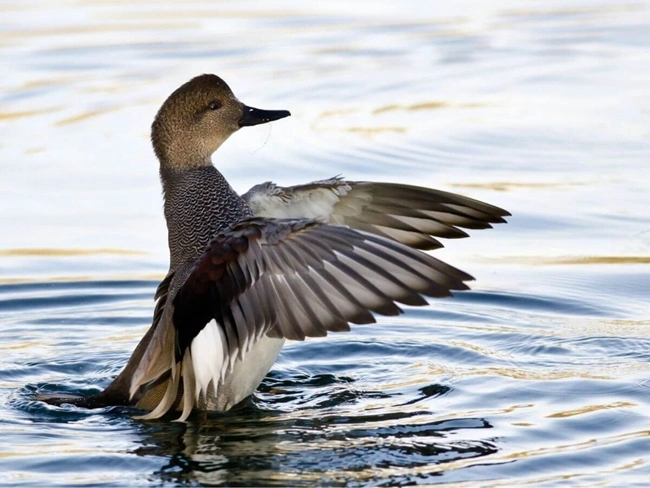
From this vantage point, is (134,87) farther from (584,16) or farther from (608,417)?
(608,417)

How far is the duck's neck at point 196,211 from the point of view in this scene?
6871mm

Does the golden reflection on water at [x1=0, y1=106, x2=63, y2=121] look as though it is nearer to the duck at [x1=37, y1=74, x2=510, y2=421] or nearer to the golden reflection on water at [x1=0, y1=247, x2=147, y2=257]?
the golden reflection on water at [x1=0, y1=247, x2=147, y2=257]

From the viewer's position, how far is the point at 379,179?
1038 cm

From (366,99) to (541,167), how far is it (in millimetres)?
2448

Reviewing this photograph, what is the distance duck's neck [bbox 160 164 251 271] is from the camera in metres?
6.87

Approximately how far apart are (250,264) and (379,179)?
4396mm

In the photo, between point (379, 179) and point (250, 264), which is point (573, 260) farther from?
point (250, 264)

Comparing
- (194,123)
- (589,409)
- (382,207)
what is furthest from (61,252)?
(589,409)

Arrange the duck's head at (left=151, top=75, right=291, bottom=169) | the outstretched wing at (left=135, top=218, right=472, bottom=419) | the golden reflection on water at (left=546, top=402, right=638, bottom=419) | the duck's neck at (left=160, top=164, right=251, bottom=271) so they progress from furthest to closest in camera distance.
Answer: the duck's head at (left=151, top=75, right=291, bottom=169) → the duck's neck at (left=160, top=164, right=251, bottom=271) → the golden reflection on water at (left=546, top=402, right=638, bottom=419) → the outstretched wing at (left=135, top=218, right=472, bottom=419)

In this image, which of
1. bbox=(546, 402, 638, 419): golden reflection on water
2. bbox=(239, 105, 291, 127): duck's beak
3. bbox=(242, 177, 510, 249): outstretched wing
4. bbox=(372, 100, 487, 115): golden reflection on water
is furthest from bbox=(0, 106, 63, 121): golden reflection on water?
bbox=(546, 402, 638, 419): golden reflection on water

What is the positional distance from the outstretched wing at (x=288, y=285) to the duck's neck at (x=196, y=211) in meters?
0.60

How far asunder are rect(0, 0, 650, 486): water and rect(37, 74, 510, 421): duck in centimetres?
27

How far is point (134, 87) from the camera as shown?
13.0 metres

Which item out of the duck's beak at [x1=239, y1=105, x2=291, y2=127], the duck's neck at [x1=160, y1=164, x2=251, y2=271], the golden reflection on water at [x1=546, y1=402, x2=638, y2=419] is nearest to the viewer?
the golden reflection on water at [x1=546, y1=402, x2=638, y2=419]
